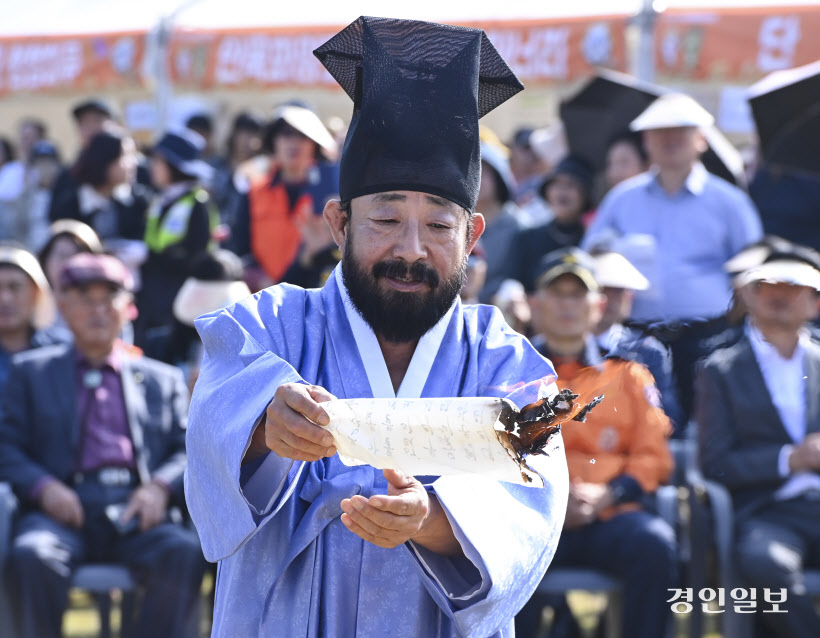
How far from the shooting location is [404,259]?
7.84 feet

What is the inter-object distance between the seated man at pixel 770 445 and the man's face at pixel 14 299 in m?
3.02

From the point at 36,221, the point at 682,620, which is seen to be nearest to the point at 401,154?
the point at 682,620

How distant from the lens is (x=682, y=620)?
564cm

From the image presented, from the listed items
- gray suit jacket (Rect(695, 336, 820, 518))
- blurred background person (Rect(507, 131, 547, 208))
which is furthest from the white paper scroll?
blurred background person (Rect(507, 131, 547, 208))

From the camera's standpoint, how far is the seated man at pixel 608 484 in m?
4.51

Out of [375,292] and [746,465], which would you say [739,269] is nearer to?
[746,465]

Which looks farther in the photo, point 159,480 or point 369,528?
point 159,480

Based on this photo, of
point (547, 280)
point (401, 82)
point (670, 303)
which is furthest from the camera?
point (670, 303)

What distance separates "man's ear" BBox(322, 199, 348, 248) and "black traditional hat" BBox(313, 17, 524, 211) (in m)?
0.07

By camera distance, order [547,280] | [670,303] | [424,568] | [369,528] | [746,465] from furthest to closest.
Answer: [670,303] < [547,280] < [746,465] < [424,568] < [369,528]

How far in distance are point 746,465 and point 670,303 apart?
108 centimetres

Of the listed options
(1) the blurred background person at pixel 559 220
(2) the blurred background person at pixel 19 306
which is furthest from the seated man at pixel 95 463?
(1) the blurred background person at pixel 559 220

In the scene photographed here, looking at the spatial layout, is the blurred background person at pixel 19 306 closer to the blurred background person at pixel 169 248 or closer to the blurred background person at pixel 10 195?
the blurred background person at pixel 169 248

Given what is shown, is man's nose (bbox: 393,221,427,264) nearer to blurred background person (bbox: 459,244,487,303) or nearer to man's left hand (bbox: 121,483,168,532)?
man's left hand (bbox: 121,483,168,532)
